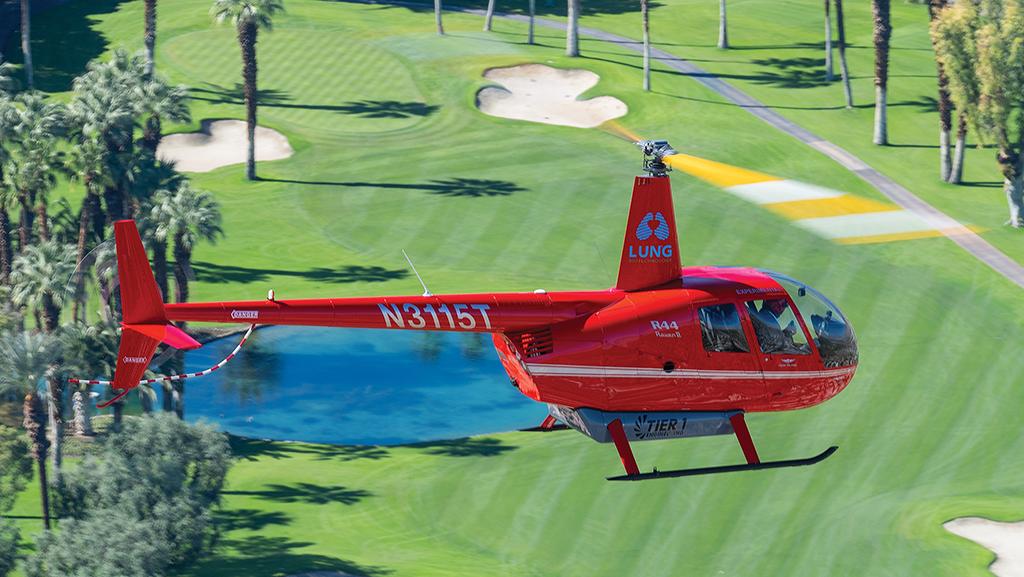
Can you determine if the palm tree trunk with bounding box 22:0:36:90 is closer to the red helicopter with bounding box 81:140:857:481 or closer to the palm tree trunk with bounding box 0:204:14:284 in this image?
the palm tree trunk with bounding box 0:204:14:284

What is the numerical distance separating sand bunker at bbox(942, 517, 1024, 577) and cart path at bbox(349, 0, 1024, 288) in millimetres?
13780

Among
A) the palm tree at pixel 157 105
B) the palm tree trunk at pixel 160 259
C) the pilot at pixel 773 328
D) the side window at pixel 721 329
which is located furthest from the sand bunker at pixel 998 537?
the palm tree at pixel 157 105

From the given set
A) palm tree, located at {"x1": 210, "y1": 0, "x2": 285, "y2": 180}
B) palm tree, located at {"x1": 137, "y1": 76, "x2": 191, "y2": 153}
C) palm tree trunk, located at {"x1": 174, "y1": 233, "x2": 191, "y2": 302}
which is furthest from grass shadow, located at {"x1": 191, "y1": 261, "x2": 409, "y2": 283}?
palm tree, located at {"x1": 210, "y1": 0, "x2": 285, "y2": 180}

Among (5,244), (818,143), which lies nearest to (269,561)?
(5,244)

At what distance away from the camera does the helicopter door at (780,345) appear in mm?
41594

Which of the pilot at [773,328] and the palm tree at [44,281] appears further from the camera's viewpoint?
the palm tree at [44,281]

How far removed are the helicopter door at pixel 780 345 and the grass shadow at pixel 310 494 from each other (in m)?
42.1

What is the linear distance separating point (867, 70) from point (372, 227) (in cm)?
4200

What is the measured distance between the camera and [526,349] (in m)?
40.7

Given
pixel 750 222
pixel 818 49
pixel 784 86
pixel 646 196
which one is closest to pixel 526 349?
pixel 646 196

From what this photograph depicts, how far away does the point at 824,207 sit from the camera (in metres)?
38.3

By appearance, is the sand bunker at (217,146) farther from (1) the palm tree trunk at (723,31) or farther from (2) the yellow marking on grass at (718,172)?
(2) the yellow marking on grass at (718,172)

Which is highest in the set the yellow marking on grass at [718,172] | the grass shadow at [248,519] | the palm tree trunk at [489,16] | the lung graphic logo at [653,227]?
the yellow marking on grass at [718,172]

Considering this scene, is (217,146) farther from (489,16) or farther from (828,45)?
(828,45)
